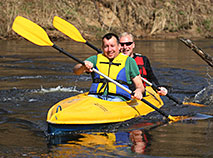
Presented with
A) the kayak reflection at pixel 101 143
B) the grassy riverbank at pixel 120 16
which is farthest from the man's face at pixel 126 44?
the grassy riverbank at pixel 120 16

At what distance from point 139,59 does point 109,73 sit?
1399mm

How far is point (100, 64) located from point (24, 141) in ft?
5.26

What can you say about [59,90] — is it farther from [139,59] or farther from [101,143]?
[101,143]

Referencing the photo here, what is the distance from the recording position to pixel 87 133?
529cm

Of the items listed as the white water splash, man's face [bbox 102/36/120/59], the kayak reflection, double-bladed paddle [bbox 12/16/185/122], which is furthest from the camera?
the white water splash

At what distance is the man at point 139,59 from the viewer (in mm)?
6961

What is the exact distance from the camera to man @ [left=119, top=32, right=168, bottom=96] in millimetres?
6961

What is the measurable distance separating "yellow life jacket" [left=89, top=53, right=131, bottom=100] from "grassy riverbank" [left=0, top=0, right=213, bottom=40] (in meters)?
13.8

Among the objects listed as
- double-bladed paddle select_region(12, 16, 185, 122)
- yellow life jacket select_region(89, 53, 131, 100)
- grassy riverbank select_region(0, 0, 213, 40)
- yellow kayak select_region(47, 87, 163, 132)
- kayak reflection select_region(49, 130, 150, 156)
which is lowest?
kayak reflection select_region(49, 130, 150, 156)

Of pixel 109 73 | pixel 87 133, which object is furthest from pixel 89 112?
pixel 109 73

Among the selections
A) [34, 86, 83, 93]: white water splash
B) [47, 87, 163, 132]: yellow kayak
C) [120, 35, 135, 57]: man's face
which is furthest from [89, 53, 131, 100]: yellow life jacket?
Result: [34, 86, 83, 93]: white water splash

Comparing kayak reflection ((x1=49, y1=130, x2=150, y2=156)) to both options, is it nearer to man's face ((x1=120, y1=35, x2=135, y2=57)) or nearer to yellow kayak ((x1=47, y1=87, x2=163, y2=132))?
yellow kayak ((x1=47, y1=87, x2=163, y2=132))

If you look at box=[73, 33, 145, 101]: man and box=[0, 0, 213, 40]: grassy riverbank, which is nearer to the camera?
box=[73, 33, 145, 101]: man

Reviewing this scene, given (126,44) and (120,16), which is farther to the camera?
(120,16)
